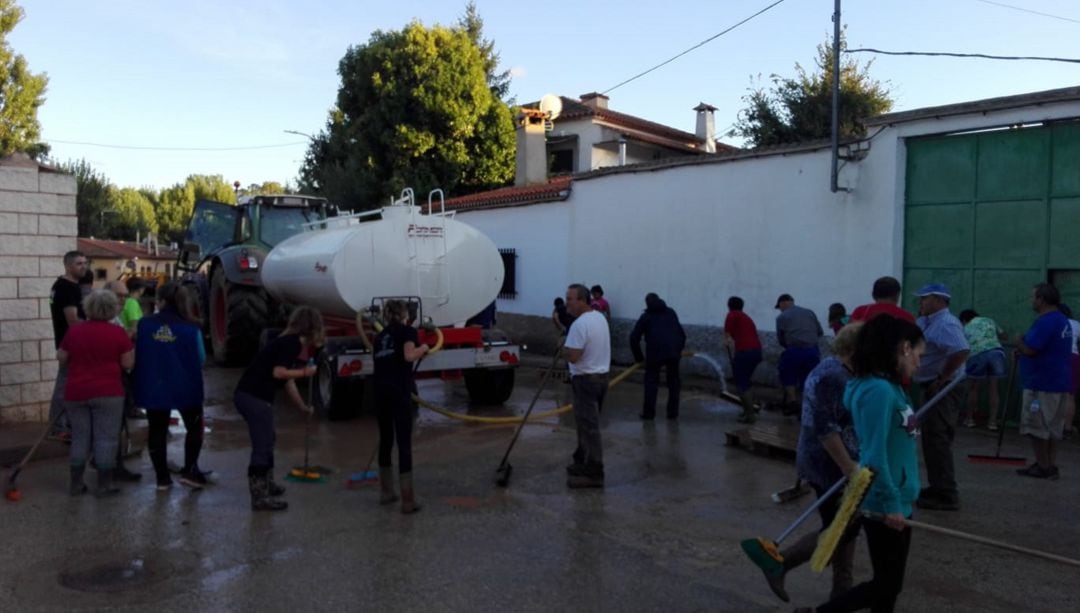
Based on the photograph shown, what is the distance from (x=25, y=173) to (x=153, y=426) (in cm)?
358

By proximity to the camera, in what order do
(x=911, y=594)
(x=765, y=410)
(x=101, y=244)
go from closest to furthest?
(x=911, y=594) → (x=765, y=410) → (x=101, y=244)

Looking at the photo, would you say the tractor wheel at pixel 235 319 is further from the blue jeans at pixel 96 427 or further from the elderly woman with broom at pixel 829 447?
the elderly woman with broom at pixel 829 447

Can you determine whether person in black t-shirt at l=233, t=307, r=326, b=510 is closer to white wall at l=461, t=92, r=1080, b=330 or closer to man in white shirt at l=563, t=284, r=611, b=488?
man in white shirt at l=563, t=284, r=611, b=488

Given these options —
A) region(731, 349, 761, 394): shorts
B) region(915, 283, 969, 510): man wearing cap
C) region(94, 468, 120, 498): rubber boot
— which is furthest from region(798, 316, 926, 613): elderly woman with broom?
region(731, 349, 761, 394): shorts

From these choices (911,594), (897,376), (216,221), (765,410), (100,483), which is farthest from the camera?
(216,221)

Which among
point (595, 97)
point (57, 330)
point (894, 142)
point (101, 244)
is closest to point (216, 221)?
point (57, 330)

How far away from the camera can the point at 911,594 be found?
4.91 m

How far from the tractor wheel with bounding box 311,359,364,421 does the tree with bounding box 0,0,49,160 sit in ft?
78.5

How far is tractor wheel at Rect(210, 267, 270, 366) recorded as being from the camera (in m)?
13.4

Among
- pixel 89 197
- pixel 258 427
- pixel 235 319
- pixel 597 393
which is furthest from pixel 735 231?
pixel 89 197

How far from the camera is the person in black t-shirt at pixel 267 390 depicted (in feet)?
21.1

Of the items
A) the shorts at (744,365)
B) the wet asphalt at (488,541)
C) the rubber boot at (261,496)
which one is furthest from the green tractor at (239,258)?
the rubber boot at (261,496)

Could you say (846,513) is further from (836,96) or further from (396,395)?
(836,96)

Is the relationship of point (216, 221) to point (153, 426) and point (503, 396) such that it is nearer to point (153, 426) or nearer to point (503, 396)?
point (503, 396)
